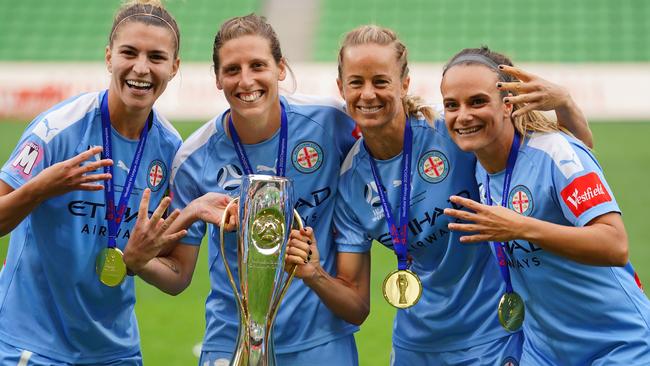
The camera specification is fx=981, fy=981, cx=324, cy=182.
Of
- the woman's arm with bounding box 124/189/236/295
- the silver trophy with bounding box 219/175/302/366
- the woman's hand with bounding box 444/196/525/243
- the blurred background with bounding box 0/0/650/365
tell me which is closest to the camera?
the silver trophy with bounding box 219/175/302/366

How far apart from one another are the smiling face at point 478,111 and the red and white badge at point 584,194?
358 mm

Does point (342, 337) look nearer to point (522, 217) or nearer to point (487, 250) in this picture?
point (487, 250)

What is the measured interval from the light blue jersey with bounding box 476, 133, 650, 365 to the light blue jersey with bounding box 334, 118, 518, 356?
1.31ft

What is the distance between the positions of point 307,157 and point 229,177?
33 cm

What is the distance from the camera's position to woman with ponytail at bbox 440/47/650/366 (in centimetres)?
326

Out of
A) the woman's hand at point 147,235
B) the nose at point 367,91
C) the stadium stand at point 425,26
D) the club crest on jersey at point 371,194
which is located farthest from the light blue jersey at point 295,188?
the stadium stand at point 425,26

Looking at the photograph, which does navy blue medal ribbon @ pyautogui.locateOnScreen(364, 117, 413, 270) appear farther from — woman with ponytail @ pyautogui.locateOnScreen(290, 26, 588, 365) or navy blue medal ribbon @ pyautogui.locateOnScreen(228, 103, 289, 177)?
navy blue medal ribbon @ pyautogui.locateOnScreen(228, 103, 289, 177)

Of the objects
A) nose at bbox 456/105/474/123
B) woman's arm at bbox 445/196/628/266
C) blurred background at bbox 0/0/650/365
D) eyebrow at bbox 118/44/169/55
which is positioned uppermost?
blurred background at bbox 0/0/650/365

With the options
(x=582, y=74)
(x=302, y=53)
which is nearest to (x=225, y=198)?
(x=582, y=74)

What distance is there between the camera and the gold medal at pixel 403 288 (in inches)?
151

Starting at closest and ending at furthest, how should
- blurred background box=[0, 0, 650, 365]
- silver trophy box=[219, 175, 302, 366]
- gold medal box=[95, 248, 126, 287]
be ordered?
silver trophy box=[219, 175, 302, 366] < gold medal box=[95, 248, 126, 287] < blurred background box=[0, 0, 650, 365]

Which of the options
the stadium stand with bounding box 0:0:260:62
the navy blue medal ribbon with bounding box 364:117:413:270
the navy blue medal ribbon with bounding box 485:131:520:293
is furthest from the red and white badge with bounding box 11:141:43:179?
the stadium stand with bounding box 0:0:260:62

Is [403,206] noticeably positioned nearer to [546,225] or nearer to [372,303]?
[546,225]

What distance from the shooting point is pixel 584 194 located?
336 cm
